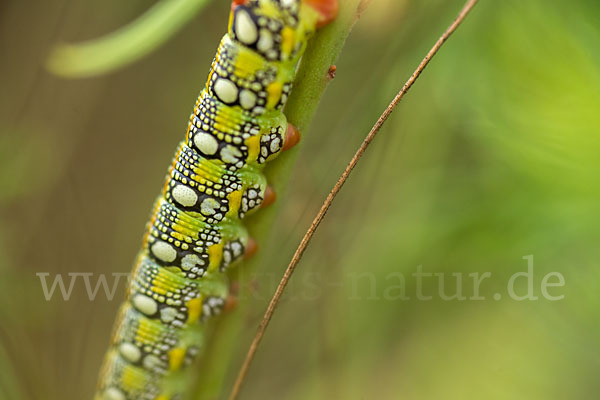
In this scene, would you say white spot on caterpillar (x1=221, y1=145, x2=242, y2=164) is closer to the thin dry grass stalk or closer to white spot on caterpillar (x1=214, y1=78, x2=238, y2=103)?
white spot on caterpillar (x1=214, y1=78, x2=238, y2=103)

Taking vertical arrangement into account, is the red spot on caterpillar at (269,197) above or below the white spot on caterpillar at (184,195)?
above

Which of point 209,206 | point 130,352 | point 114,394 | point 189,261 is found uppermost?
point 209,206

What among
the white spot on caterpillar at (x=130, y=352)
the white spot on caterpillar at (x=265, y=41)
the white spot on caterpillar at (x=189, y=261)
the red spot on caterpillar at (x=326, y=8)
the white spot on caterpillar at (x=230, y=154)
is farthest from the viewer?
the white spot on caterpillar at (x=130, y=352)

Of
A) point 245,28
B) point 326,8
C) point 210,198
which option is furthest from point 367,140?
point 210,198

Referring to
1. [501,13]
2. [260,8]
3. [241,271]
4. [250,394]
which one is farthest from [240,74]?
[250,394]

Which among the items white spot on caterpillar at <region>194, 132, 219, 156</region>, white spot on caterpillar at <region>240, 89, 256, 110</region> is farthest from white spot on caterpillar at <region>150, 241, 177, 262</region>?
white spot on caterpillar at <region>240, 89, 256, 110</region>

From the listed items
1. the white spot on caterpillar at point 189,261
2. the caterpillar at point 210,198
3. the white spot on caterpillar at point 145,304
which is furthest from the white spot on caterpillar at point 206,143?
the white spot on caterpillar at point 145,304

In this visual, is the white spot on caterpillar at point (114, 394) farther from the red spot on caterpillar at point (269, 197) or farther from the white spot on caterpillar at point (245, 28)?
the white spot on caterpillar at point (245, 28)

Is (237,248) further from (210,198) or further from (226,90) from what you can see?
(226,90)
